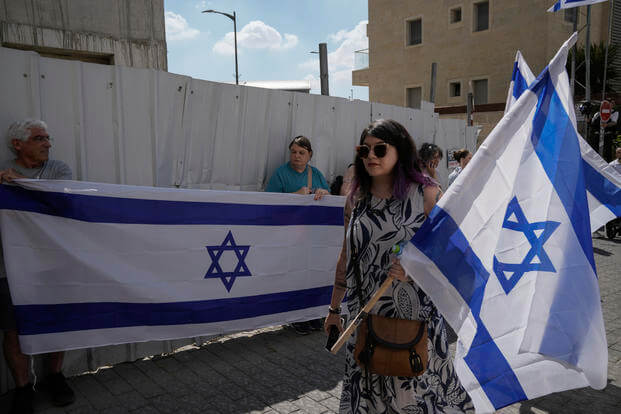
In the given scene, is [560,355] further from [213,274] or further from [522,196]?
[213,274]

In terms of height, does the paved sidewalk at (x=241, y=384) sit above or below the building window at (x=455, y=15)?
below

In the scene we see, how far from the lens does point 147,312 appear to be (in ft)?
13.5

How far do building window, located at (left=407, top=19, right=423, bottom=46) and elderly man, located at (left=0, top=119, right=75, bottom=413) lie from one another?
119 ft

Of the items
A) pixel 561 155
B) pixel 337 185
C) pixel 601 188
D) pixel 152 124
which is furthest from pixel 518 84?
pixel 152 124

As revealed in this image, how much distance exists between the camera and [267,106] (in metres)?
5.51

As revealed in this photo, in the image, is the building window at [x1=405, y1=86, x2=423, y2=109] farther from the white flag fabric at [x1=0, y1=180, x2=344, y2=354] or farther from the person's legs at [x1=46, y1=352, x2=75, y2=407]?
the person's legs at [x1=46, y1=352, x2=75, y2=407]

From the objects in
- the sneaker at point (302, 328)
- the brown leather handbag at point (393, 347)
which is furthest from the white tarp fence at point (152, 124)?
the brown leather handbag at point (393, 347)

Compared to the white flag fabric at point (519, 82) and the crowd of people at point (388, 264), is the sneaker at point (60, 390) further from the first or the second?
the white flag fabric at point (519, 82)

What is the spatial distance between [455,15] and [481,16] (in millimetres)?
1867

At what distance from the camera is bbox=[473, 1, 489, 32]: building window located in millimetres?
33250

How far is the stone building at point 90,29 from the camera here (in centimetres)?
613

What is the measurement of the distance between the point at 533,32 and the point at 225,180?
101ft

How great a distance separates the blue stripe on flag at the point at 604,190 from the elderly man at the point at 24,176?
444 cm

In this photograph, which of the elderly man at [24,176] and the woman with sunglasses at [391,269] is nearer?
the woman with sunglasses at [391,269]
